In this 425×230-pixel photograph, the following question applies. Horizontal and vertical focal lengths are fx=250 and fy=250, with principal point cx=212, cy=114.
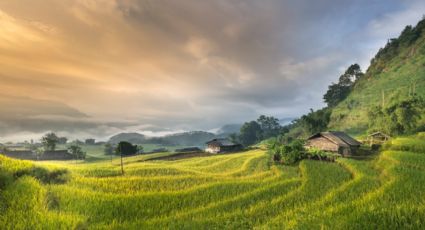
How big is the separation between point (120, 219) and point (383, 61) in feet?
517

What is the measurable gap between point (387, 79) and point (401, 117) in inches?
2690

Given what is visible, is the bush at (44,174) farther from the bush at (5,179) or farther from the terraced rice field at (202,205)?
the bush at (5,179)

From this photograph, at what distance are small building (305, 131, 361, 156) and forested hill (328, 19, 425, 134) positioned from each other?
1678 inches

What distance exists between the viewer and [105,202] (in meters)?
10.5

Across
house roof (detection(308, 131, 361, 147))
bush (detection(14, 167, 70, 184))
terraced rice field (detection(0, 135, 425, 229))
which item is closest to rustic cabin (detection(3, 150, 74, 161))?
terraced rice field (detection(0, 135, 425, 229))

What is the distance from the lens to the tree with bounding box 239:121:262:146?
161 metres

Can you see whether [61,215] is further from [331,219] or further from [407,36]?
[407,36]

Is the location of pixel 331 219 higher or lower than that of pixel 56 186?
lower

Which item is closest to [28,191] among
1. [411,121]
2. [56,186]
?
[56,186]

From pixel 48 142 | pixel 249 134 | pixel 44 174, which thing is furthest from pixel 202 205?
pixel 249 134

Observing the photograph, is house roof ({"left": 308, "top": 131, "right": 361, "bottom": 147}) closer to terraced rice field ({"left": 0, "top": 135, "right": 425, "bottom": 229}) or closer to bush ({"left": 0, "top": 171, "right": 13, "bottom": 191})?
terraced rice field ({"left": 0, "top": 135, "right": 425, "bottom": 229})

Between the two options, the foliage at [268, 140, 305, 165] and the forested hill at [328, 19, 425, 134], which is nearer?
the foliage at [268, 140, 305, 165]

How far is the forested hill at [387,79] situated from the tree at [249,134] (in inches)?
2108

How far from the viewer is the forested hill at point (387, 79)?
304ft
